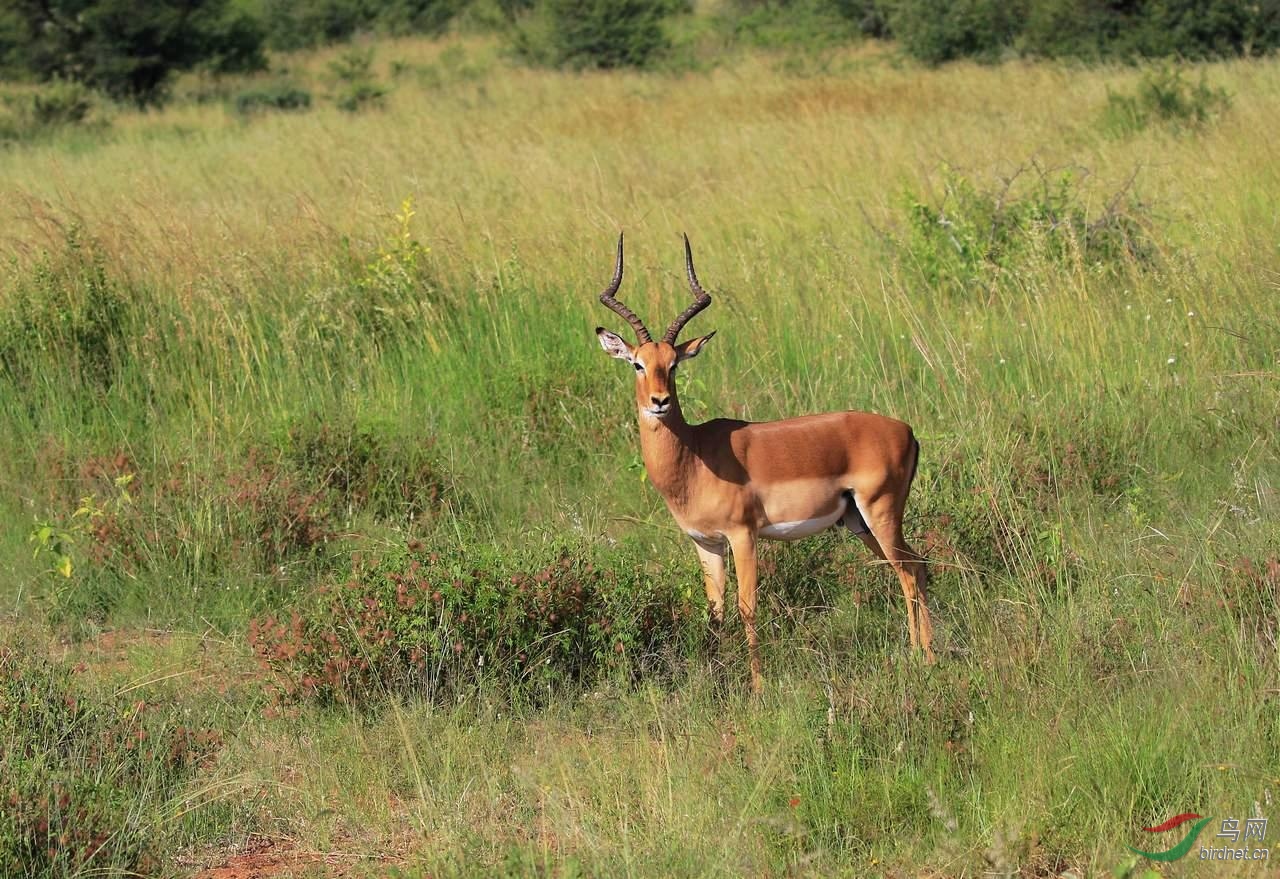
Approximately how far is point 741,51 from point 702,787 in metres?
24.9

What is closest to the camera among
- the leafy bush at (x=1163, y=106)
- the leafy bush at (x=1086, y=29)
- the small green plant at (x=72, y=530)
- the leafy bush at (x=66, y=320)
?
the small green plant at (x=72, y=530)

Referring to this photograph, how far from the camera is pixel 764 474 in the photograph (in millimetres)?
4973

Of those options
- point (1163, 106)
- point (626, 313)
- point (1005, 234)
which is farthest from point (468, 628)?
point (1163, 106)

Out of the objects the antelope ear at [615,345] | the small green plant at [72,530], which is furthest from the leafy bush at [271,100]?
the antelope ear at [615,345]

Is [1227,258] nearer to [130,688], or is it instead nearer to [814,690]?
[814,690]

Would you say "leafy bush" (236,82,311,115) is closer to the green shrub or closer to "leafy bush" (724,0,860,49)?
"leafy bush" (724,0,860,49)

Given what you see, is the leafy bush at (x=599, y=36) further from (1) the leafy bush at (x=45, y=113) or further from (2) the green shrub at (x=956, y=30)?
(1) the leafy bush at (x=45, y=113)

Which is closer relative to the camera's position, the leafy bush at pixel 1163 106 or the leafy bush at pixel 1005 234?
the leafy bush at pixel 1005 234

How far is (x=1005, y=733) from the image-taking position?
4.18m

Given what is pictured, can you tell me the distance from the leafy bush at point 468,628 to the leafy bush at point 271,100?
17933 mm

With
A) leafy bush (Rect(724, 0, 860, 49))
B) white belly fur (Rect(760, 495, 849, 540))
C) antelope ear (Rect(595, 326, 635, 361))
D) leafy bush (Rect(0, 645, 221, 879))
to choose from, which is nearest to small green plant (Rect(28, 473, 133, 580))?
leafy bush (Rect(0, 645, 221, 879))

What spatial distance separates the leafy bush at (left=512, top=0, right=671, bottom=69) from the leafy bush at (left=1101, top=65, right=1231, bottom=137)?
1330 centimetres

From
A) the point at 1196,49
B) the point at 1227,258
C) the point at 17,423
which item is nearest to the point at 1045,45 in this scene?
the point at 1196,49

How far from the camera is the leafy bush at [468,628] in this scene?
4996 millimetres
